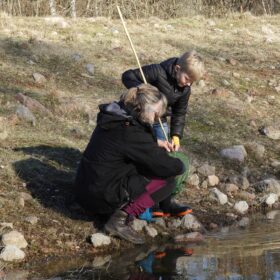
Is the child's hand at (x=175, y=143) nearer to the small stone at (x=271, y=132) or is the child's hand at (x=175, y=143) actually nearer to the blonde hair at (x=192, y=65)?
the blonde hair at (x=192, y=65)

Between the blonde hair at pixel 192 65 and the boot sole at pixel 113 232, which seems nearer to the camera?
the boot sole at pixel 113 232

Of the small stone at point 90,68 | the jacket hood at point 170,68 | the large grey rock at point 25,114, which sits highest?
the jacket hood at point 170,68

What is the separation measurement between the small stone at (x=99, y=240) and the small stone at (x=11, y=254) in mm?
570

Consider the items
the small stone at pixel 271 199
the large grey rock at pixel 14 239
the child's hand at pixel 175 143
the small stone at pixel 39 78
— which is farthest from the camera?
the small stone at pixel 39 78

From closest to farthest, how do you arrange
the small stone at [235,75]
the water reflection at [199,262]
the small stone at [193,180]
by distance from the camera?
1. the water reflection at [199,262]
2. the small stone at [193,180]
3. the small stone at [235,75]

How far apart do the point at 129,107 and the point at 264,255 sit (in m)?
1.44

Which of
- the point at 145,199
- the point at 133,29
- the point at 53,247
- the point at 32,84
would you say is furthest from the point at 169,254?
the point at 133,29

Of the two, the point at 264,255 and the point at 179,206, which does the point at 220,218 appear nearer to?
the point at 179,206

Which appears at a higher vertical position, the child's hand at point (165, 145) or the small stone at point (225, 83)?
the child's hand at point (165, 145)

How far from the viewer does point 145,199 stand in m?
5.46

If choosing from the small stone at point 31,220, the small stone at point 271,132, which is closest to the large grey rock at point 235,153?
the small stone at point 271,132

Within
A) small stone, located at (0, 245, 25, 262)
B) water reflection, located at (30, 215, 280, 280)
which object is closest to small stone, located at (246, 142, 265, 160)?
water reflection, located at (30, 215, 280, 280)

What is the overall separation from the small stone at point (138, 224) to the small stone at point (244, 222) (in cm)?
96

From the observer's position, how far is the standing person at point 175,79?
616cm
